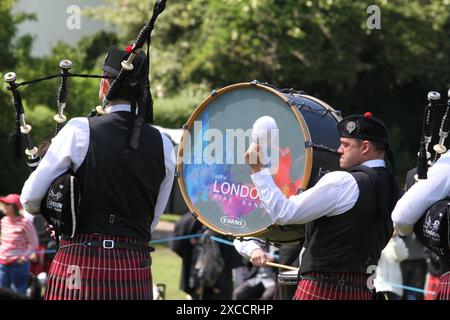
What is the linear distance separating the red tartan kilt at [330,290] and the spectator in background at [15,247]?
5646 mm

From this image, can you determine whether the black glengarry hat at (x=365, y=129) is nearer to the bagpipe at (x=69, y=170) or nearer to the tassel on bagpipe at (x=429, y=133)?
the tassel on bagpipe at (x=429, y=133)

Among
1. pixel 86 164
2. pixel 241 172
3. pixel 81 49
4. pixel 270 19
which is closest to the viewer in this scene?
pixel 86 164

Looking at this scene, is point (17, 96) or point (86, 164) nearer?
point (86, 164)

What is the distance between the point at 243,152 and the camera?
5164mm

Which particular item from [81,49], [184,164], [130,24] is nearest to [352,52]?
[130,24]

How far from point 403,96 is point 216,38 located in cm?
774

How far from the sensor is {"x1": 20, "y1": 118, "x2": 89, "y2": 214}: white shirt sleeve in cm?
421

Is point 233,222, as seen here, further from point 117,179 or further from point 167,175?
point 117,179

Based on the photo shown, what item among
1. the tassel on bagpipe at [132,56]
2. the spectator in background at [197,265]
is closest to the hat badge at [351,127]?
Answer: the tassel on bagpipe at [132,56]

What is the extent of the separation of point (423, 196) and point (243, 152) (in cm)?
110

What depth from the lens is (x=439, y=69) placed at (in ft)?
67.6

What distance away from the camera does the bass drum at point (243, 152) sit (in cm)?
498

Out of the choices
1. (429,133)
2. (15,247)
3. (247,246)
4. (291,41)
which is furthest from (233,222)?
(291,41)
